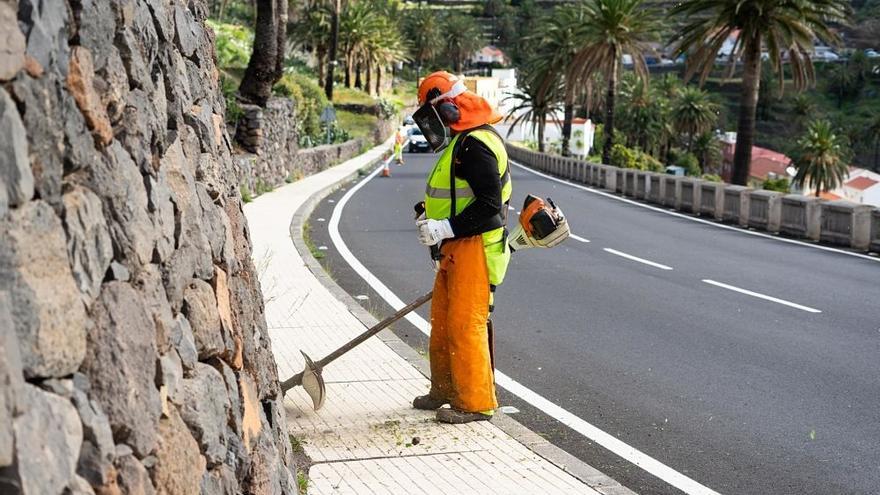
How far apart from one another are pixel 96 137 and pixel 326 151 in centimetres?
4065

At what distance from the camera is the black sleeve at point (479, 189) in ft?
22.5

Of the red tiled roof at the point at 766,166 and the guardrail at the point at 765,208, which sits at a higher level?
the guardrail at the point at 765,208

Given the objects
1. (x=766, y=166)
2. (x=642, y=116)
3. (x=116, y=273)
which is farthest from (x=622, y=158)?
(x=766, y=166)

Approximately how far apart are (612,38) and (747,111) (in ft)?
67.7

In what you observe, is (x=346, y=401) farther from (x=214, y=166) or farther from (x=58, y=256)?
(x=58, y=256)

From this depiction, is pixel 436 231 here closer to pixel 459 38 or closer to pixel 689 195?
pixel 689 195

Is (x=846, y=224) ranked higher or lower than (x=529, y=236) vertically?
lower

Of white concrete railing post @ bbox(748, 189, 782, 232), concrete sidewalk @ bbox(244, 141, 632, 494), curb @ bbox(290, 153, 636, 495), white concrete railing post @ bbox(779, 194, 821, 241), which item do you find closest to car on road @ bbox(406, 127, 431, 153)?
white concrete railing post @ bbox(748, 189, 782, 232)

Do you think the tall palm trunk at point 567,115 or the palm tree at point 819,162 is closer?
the tall palm trunk at point 567,115

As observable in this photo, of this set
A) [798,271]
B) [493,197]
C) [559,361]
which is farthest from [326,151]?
[493,197]

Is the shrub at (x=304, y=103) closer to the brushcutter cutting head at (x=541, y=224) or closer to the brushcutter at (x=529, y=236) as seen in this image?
the brushcutter at (x=529, y=236)

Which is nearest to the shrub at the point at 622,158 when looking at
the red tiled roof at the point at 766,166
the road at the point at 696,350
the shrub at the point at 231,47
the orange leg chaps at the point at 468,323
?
the shrub at the point at 231,47

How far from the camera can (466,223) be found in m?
6.87

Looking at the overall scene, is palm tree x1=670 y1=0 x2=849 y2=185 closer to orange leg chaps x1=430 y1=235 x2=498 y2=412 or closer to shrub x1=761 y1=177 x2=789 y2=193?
shrub x1=761 y1=177 x2=789 y2=193
